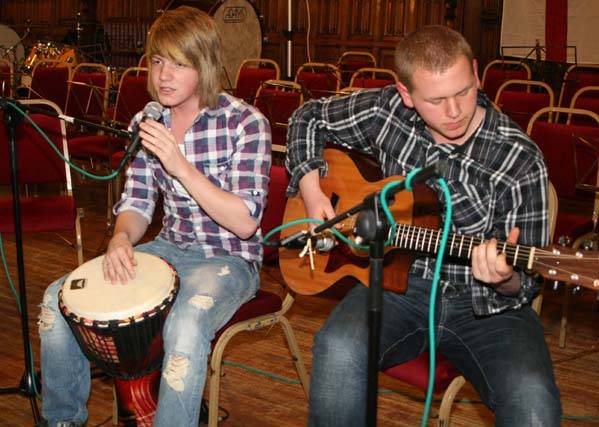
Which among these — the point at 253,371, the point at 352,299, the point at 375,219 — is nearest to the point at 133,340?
the point at 352,299

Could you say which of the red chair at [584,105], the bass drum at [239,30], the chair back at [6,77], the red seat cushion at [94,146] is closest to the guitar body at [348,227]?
the red chair at [584,105]

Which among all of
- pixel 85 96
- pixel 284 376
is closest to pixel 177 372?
pixel 284 376

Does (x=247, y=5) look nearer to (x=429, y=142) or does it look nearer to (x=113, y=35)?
(x=113, y=35)

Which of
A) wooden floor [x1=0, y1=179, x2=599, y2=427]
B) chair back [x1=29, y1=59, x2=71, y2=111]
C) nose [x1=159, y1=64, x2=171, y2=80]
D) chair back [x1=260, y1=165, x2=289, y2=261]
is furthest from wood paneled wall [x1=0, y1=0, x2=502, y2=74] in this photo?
nose [x1=159, y1=64, x2=171, y2=80]

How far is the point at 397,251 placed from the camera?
2.13 meters

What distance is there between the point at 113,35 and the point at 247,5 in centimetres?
409

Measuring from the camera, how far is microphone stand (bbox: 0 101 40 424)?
2.33m

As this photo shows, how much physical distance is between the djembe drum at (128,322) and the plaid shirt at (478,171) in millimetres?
724

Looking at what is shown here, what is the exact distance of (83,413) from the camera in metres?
2.35

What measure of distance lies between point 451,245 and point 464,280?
0.84 feet

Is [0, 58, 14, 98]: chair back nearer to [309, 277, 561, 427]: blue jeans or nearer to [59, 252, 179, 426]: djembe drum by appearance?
[59, 252, 179, 426]: djembe drum

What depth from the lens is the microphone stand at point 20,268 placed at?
91.9 inches

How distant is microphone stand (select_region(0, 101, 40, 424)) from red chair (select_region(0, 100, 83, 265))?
0.75 m

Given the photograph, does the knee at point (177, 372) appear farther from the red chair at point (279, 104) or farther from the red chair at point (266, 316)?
the red chair at point (279, 104)
